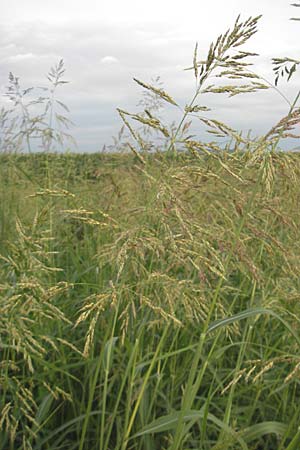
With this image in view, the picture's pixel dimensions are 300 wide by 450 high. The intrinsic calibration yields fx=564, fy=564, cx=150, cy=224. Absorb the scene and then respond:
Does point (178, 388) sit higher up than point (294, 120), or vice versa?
point (294, 120)

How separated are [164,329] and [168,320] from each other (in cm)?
18

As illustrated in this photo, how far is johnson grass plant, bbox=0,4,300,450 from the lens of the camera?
154cm

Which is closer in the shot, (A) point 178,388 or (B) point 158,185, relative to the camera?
(B) point 158,185

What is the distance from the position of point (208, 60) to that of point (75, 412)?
1418 millimetres

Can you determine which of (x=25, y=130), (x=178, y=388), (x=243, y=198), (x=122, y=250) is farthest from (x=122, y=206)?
(x=122, y=250)

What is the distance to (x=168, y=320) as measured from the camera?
2.07m

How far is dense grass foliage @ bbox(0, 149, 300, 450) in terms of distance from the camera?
5.18ft

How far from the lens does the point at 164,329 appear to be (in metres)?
1.89

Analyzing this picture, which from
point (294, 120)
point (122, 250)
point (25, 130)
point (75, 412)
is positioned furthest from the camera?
point (25, 130)

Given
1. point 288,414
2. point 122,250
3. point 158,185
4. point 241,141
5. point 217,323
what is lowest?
point 288,414

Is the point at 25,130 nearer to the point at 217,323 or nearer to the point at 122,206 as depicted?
the point at 122,206

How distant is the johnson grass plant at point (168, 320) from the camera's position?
1.54 m

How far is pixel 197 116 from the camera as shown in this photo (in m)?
1.52

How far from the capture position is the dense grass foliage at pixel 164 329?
1.58 m
